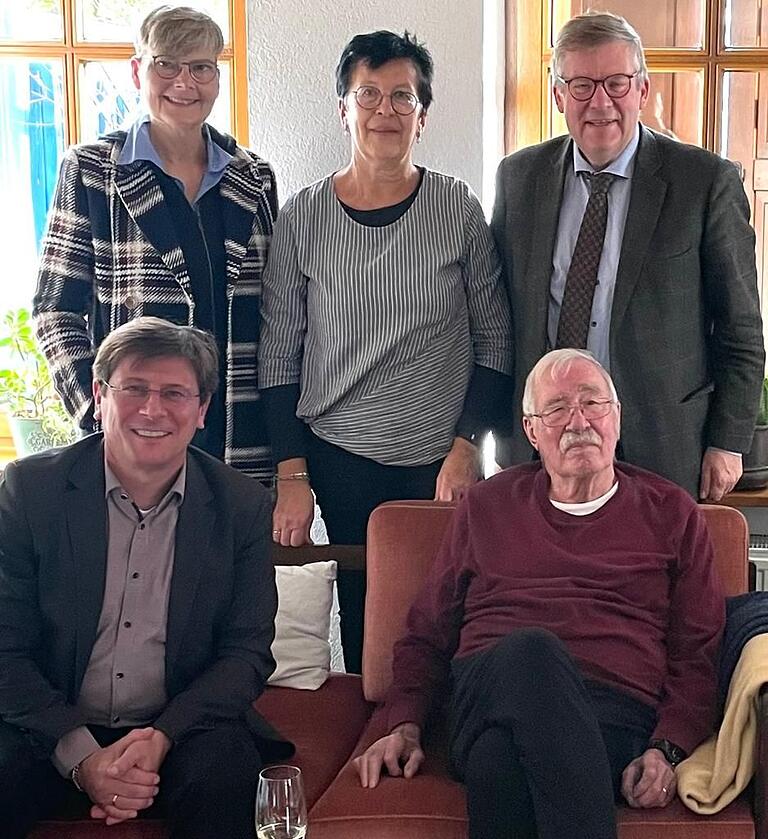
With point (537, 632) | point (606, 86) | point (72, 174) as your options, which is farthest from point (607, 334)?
point (72, 174)

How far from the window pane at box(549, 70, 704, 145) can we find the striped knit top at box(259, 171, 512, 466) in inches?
33.8

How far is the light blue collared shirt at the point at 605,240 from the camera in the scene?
8.62 feet

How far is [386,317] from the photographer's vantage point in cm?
266

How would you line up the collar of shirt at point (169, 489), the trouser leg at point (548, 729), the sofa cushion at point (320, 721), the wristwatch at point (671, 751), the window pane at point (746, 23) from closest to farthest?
the trouser leg at point (548, 729) < the wristwatch at point (671, 751) < the collar of shirt at point (169, 489) < the sofa cushion at point (320, 721) < the window pane at point (746, 23)

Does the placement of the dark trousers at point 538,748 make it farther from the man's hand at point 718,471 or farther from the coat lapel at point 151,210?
the coat lapel at point 151,210

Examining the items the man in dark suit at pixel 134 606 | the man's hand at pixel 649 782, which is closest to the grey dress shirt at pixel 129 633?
the man in dark suit at pixel 134 606

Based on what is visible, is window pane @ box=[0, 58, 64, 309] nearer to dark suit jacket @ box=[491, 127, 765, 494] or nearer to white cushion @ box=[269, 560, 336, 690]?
white cushion @ box=[269, 560, 336, 690]

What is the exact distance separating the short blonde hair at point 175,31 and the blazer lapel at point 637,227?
96 cm

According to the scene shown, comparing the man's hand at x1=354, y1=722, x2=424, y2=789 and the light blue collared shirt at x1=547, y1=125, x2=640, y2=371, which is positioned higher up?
the light blue collared shirt at x1=547, y1=125, x2=640, y2=371

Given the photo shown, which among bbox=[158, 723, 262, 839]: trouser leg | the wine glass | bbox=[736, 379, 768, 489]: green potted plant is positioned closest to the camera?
the wine glass

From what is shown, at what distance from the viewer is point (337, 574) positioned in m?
2.78

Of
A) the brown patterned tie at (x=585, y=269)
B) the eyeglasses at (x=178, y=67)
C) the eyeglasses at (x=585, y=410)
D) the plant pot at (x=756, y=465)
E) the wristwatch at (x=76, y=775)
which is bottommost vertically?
the wristwatch at (x=76, y=775)

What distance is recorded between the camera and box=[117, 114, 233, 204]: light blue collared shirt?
104 inches

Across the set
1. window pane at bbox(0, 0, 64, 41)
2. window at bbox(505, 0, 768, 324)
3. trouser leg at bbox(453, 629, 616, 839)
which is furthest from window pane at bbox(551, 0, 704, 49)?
trouser leg at bbox(453, 629, 616, 839)
